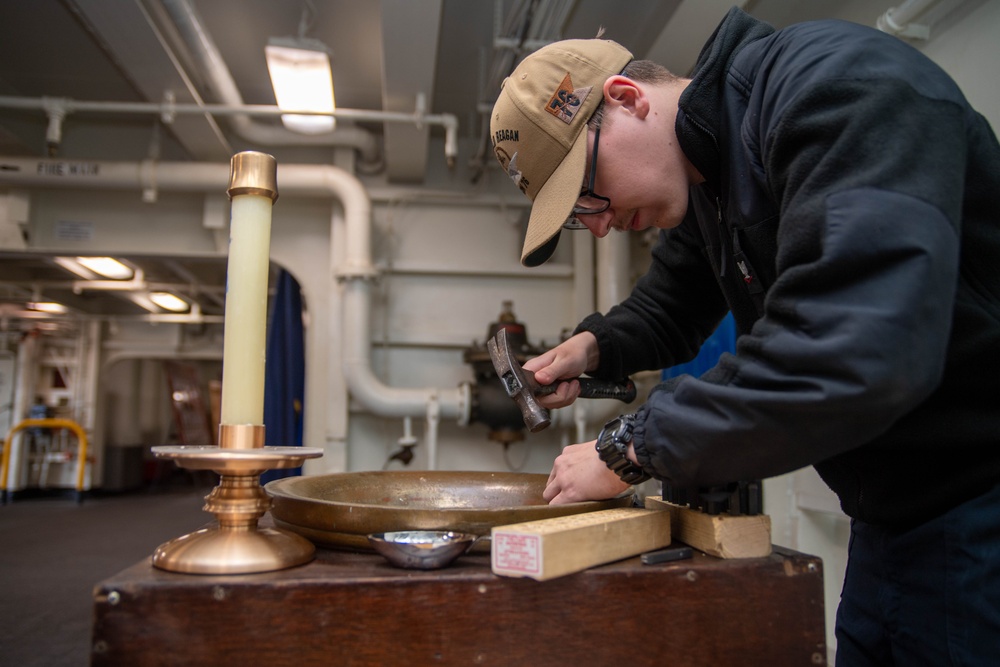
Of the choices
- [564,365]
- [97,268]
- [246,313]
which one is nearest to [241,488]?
[246,313]

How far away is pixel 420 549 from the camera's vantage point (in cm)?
62

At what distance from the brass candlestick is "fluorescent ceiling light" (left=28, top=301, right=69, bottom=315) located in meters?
7.69

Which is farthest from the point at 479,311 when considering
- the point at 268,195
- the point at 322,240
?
the point at 268,195

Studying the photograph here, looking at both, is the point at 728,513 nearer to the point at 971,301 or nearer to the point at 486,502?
the point at 971,301

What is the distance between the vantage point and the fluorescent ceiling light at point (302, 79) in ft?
8.23

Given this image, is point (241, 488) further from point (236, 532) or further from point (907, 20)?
point (907, 20)

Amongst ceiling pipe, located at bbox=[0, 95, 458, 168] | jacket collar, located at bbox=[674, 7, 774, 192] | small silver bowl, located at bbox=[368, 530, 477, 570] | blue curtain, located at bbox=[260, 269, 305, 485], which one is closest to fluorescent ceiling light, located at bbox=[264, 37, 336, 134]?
ceiling pipe, located at bbox=[0, 95, 458, 168]

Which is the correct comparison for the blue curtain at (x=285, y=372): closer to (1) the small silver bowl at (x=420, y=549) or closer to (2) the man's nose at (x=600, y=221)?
(2) the man's nose at (x=600, y=221)

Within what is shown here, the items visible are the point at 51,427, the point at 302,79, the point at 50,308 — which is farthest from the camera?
the point at 51,427

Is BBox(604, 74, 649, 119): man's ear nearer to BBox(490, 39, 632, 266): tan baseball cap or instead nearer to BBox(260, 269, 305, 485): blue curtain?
BBox(490, 39, 632, 266): tan baseball cap

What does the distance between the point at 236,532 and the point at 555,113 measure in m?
0.65

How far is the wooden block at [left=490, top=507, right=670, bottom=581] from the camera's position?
23.2 inches

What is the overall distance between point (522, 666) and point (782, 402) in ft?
1.07

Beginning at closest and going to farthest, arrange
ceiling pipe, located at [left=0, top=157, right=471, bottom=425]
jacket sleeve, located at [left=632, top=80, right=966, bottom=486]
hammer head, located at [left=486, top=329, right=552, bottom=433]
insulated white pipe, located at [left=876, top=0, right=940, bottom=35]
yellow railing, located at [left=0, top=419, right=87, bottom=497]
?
jacket sleeve, located at [left=632, top=80, right=966, bottom=486], hammer head, located at [left=486, top=329, right=552, bottom=433], insulated white pipe, located at [left=876, top=0, right=940, bottom=35], ceiling pipe, located at [left=0, top=157, right=471, bottom=425], yellow railing, located at [left=0, top=419, right=87, bottom=497]
